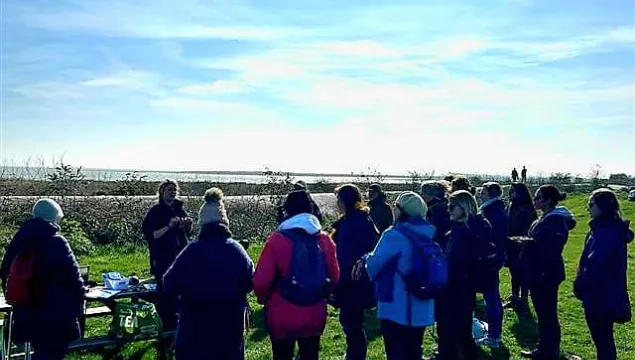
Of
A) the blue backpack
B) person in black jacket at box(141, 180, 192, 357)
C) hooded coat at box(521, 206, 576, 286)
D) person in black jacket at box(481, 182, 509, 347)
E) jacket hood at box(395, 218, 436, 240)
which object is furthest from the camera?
person in black jacket at box(481, 182, 509, 347)

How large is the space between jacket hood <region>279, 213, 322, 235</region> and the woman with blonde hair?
1.47m

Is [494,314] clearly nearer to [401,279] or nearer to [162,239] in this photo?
[401,279]

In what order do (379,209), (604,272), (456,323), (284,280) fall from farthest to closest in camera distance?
(379,209) → (456,323) → (604,272) → (284,280)

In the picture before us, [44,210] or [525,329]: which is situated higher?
[44,210]

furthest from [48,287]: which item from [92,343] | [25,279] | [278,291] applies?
[278,291]

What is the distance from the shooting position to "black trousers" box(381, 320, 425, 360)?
5.09m

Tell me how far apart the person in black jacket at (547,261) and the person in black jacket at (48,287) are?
438 cm

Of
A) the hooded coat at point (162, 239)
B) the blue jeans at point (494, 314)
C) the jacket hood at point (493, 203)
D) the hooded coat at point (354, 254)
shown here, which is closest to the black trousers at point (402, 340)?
the hooded coat at point (354, 254)

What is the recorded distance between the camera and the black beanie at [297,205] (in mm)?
5109

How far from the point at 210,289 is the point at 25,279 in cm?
156

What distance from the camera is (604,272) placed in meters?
5.52

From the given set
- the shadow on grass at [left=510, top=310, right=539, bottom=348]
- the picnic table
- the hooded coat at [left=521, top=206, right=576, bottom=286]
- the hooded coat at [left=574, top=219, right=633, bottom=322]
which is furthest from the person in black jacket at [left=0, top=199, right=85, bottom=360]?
the shadow on grass at [left=510, top=310, right=539, bottom=348]

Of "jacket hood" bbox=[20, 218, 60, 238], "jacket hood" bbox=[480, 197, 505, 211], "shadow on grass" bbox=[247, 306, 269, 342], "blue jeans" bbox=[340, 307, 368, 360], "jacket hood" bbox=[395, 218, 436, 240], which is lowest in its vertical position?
"shadow on grass" bbox=[247, 306, 269, 342]

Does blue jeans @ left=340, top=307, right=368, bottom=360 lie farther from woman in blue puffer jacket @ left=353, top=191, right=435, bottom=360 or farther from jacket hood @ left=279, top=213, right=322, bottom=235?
jacket hood @ left=279, top=213, right=322, bottom=235
